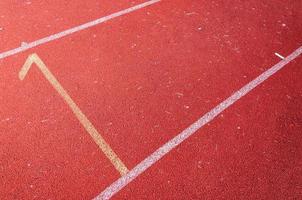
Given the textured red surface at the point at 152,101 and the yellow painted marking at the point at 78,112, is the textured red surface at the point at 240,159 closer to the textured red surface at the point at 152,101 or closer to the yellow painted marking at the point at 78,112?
the textured red surface at the point at 152,101

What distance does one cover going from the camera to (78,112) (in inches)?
159

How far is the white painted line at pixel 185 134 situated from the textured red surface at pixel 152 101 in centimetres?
7

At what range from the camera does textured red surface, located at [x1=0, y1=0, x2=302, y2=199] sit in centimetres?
351

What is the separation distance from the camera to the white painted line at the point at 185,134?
11.2ft

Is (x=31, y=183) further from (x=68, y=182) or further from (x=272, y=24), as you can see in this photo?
(x=272, y=24)

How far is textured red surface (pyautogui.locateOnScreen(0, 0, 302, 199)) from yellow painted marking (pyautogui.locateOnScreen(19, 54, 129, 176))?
7 centimetres

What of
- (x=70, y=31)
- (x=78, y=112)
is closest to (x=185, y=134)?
(x=78, y=112)

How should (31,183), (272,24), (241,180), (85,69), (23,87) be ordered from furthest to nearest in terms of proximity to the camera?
(272,24), (85,69), (23,87), (241,180), (31,183)

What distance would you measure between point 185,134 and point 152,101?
0.69 meters

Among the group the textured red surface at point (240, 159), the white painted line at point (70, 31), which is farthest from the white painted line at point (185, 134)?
the white painted line at point (70, 31)

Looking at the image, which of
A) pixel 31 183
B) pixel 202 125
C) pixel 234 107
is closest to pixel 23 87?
pixel 31 183

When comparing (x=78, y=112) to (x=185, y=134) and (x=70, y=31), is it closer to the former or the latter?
(x=185, y=134)

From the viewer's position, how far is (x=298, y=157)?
3.88 m

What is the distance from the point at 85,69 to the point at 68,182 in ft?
6.01
